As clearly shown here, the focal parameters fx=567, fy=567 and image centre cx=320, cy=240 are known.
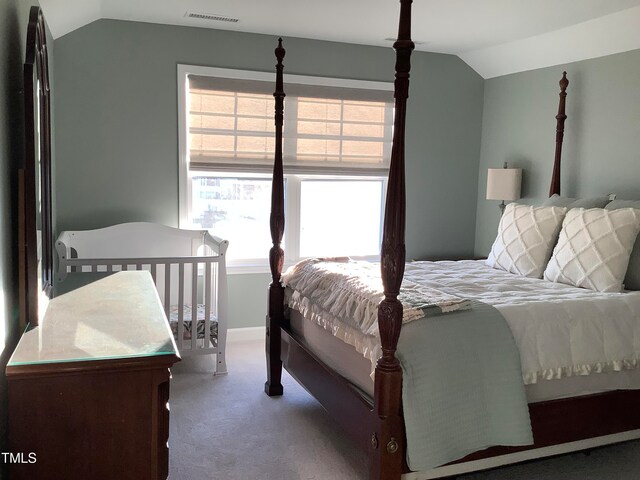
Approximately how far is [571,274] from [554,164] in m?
1.28

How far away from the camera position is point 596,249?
3086 millimetres

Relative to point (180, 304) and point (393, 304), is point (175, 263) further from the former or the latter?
point (393, 304)

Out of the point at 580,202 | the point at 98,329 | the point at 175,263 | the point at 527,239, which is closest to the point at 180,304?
the point at 175,263

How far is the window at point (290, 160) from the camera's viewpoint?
4.30 m

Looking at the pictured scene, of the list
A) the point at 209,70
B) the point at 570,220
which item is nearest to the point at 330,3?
the point at 209,70

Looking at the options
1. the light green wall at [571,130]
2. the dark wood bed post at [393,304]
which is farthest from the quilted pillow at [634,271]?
the dark wood bed post at [393,304]

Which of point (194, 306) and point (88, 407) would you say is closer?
point (88, 407)

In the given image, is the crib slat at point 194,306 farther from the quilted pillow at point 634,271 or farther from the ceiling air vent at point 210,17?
the quilted pillow at point 634,271

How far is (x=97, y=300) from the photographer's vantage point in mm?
2150

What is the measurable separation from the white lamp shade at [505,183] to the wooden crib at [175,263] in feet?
7.37

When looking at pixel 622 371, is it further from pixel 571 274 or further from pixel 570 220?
pixel 570 220

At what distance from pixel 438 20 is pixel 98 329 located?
3.07m

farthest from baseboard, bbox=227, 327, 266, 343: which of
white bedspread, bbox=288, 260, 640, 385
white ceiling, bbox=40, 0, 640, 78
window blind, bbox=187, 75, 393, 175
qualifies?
white ceiling, bbox=40, 0, 640, 78

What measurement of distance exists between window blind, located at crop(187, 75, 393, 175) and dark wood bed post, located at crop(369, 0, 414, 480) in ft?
8.09
